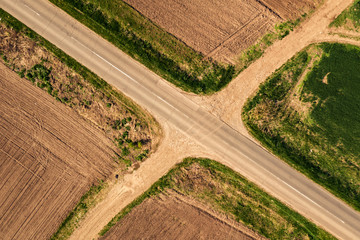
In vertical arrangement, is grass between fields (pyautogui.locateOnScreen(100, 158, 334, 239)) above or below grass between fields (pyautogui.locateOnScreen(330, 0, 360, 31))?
below

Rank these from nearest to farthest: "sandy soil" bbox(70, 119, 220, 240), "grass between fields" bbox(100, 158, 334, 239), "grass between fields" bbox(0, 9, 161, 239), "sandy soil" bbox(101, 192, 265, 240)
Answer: "grass between fields" bbox(100, 158, 334, 239) < "sandy soil" bbox(101, 192, 265, 240) < "sandy soil" bbox(70, 119, 220, 240) < "grass between fields" bbox(0, 9, 161, 239)

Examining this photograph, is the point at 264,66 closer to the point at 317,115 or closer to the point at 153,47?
the point at 317,115

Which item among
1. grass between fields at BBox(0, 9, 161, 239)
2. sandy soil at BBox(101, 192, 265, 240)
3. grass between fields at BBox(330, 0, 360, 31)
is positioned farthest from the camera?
grass between fields at BBox(0, 9, 161, 239)

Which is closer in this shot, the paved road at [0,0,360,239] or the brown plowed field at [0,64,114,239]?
the paved road at [0,0,360,239]

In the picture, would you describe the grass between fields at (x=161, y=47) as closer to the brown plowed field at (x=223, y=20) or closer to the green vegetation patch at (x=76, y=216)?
the brown plowed field at (x=223, y=20)

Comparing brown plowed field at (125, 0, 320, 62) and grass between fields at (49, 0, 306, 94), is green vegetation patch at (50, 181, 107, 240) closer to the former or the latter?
grass between fields at (49, 0, 306, 94)

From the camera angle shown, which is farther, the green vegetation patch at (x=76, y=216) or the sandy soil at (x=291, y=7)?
the green vegetation patch at (x=76, y=216)

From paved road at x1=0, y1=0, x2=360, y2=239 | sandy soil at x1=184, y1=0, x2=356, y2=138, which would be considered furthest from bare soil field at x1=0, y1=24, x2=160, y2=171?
Result: sandy soil at x1=184, y1=0, x2=356, y2=138

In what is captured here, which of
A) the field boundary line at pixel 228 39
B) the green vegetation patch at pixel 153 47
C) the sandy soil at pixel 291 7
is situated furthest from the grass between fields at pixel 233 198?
the sandy soil at pixel 291 7
